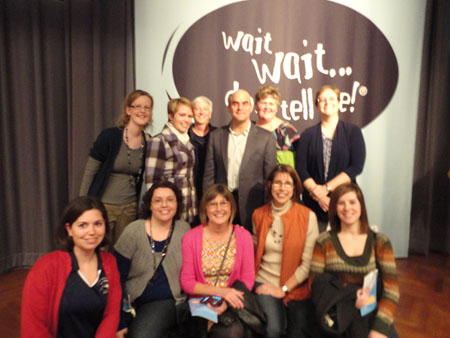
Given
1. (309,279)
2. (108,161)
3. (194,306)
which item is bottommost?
(194,306)

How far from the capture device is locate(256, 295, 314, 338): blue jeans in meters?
2.12

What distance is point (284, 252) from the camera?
2.30 metres

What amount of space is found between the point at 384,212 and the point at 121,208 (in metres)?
2.93

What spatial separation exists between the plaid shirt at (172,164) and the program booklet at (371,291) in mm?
1255

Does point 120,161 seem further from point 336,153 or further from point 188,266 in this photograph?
point 336,153

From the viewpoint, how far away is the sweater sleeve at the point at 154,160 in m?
2.50

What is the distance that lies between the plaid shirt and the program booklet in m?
1.25

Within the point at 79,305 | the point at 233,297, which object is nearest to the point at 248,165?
the point at 233,297

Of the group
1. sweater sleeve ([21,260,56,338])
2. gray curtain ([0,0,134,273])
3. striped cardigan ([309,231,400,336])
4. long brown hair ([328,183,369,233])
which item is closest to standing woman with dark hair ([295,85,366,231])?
long brown hair ([328,183,369,233])

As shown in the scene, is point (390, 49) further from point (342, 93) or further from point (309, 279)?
point (309, 279)

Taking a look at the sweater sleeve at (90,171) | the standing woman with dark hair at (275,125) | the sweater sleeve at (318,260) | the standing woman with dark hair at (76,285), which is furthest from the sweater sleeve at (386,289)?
the sweater sleeve at (90,171)

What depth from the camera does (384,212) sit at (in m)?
4.05

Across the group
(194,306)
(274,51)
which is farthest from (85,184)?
(274,51)

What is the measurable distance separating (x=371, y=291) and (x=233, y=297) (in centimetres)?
76
